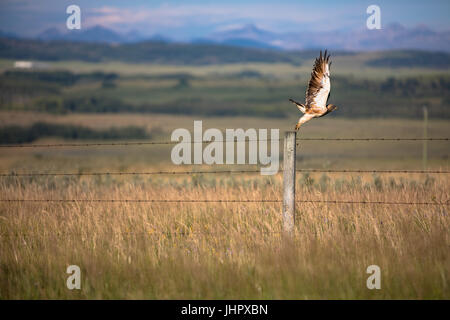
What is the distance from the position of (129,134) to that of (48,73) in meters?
102

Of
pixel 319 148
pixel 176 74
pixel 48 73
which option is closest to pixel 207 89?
pixel 176 74

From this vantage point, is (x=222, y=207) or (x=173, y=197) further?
(x=173, y=197)

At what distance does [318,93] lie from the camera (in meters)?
7.02

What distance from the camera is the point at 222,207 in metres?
8.74

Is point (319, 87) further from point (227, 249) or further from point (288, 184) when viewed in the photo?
point (227, 249)

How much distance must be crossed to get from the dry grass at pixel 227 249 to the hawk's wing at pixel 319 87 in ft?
5.28

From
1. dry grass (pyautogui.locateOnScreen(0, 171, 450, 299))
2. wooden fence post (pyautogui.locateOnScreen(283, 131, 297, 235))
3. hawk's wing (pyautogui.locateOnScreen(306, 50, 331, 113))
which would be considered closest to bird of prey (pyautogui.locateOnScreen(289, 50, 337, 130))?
hawk's wing (pyautogui.locateOnScreen(306, 50, 331, 113))

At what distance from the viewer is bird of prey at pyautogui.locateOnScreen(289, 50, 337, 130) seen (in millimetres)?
6985

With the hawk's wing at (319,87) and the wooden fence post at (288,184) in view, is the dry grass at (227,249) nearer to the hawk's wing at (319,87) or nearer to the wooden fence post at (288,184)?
the wooden fence post at (288,184)

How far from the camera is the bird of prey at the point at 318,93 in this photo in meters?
6.99

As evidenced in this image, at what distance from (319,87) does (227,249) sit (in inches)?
92.5

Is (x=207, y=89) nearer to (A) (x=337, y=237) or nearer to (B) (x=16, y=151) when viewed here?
(B) (x=16, y=151)

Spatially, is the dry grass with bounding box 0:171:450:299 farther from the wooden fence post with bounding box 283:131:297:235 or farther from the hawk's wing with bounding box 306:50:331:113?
Result: the hawk's wing with bounding box 306:50:331:113

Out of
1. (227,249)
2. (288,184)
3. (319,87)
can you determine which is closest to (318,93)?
(319,87)
